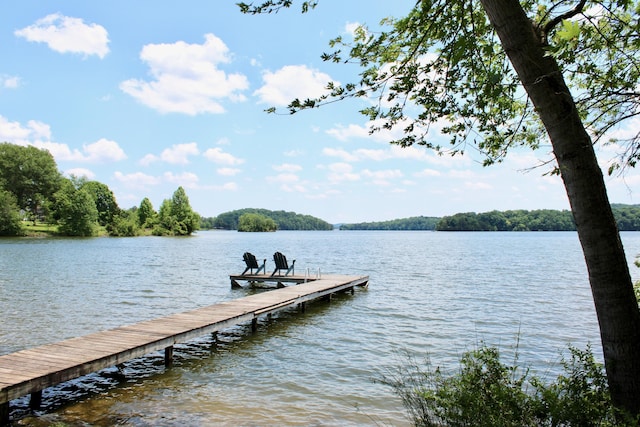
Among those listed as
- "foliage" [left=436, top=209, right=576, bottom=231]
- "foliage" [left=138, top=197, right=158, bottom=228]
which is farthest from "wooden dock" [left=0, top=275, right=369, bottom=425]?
"foliage" [left=436, top=209, right=576, bottom=231]

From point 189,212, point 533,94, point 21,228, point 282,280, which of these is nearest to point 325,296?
point 282,280

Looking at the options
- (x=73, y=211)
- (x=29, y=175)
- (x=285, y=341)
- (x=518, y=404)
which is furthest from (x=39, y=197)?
(x=518, y=404)

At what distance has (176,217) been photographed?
99875 mm

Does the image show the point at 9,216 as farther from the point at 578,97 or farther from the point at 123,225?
the point at 578,97

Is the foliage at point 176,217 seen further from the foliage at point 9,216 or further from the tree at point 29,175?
the foliage at point 9,216

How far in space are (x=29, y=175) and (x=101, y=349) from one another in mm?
81952

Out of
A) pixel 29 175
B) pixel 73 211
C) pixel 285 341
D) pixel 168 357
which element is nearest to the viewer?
pixel 168 357

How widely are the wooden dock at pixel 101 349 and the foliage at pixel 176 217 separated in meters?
91.3

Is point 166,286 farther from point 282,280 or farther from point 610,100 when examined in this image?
point 610,100

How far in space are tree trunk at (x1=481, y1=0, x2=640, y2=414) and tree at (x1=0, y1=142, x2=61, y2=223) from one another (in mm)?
85526

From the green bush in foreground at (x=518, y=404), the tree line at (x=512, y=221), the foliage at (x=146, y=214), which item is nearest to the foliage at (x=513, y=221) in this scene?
the tree line at (x=512, y=221)

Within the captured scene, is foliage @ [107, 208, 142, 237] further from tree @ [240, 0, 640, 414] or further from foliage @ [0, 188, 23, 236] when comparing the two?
tree @ [240, 0, 640, 414]

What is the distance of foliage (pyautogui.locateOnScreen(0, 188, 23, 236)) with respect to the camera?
65.2 m

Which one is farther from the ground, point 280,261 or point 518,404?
point 280,261
